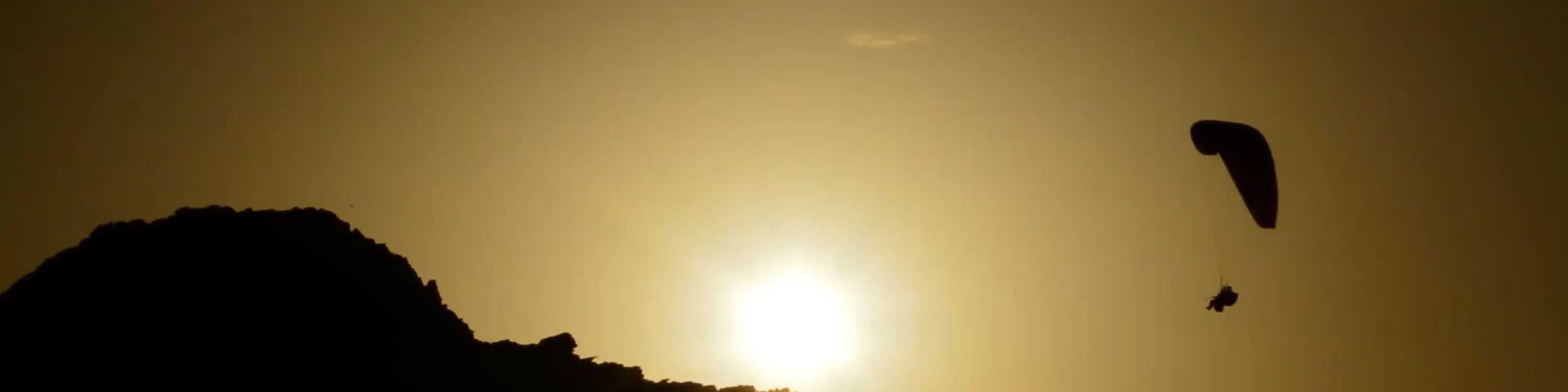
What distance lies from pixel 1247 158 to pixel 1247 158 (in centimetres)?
2

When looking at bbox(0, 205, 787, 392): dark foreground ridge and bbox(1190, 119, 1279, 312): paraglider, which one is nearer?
bbox(0, 205, 787, 392): dark foreground ridge

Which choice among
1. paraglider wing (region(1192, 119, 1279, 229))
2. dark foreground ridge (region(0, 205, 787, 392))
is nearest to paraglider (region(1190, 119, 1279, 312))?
paraglider wing (region(1192, 119, 1279, 229))

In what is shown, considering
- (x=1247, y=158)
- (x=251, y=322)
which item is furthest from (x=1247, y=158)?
(x=251, y=322)

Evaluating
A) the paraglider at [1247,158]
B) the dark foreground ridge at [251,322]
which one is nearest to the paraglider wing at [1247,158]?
the paraglider at [1247,158]

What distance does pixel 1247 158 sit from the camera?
44938 mm

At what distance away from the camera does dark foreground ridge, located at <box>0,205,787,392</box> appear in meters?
32.7

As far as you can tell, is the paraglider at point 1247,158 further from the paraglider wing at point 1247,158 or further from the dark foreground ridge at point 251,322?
the dark foreground ridge at point 251,322

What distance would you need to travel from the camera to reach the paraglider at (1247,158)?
1762 inches

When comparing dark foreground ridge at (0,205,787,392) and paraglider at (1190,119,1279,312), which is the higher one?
paraglider at (1190,119,1279,312)

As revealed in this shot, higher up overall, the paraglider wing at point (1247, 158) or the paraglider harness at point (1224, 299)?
the paraglider wing at point (1247, 158)

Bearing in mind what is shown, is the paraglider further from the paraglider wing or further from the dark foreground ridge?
the dark foreground ridge

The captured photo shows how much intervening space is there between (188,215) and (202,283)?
2957 millimetres

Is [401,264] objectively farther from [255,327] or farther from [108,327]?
[108,327]

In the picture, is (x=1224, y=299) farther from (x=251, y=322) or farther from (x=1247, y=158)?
(x=251, y=322)
